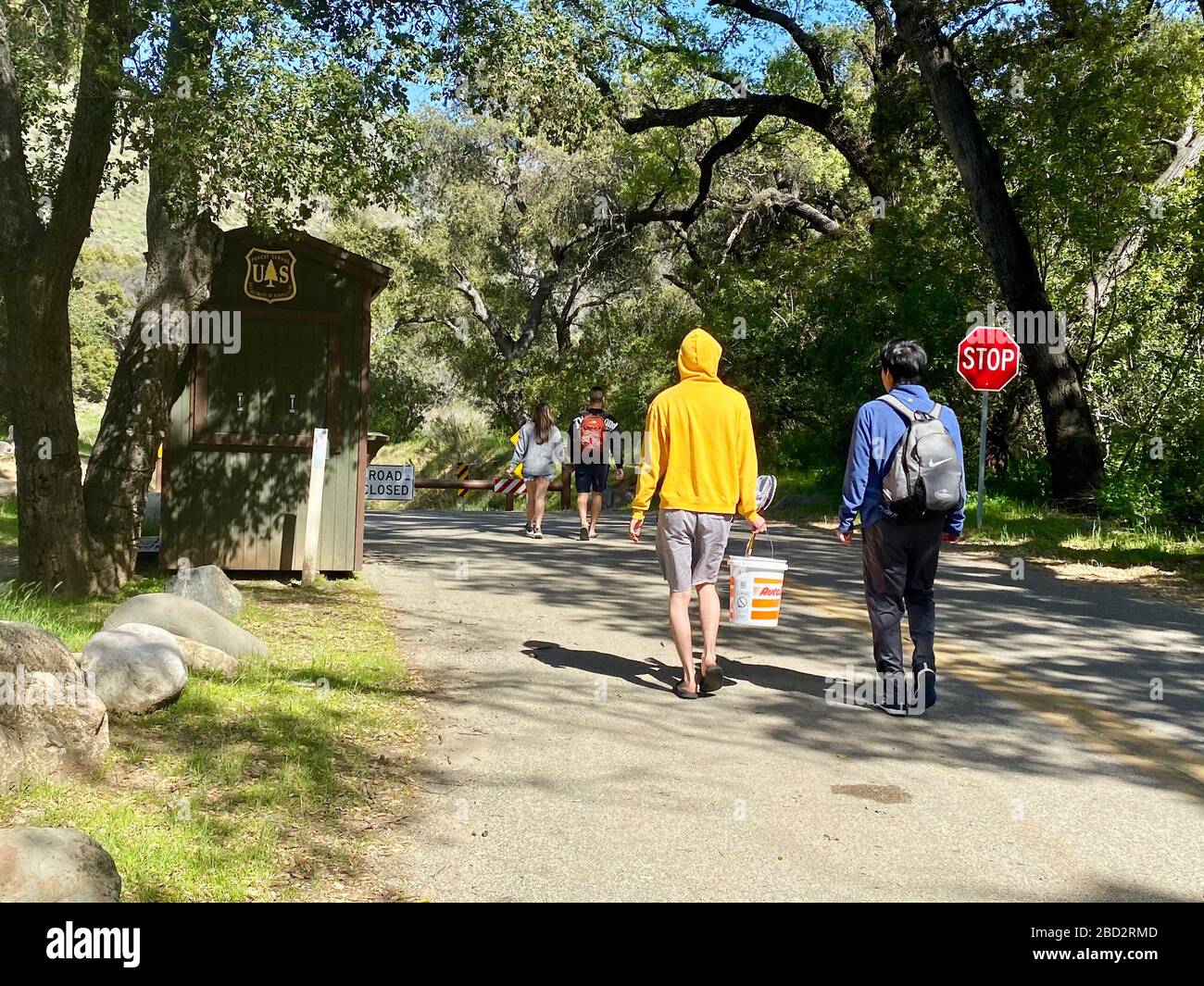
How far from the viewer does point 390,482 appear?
21594mm

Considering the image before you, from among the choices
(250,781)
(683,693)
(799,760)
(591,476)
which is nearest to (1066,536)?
(591,476)

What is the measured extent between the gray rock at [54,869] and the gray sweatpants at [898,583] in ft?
15.2

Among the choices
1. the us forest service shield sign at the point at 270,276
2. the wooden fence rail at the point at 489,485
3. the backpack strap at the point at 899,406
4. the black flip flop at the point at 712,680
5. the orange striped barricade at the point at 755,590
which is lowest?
the black flip flop at the point at 712,680

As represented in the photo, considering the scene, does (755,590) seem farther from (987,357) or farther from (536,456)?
(987,357)

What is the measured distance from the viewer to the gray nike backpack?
747cm

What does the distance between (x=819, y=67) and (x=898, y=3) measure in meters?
5.35

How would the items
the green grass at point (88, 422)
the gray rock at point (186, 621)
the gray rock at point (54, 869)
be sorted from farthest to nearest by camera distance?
the green grass at point (88, 422) < the gray rock at point (186, 621) < the gray rock at point (54, 869)

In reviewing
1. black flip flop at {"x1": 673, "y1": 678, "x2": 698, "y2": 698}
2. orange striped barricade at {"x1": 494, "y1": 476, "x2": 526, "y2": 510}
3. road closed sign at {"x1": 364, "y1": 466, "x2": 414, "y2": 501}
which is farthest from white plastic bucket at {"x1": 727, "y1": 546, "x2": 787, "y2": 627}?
orange striped barricade at {"x1": 494, "y1": 476, "x2": 526, "y2": 510}

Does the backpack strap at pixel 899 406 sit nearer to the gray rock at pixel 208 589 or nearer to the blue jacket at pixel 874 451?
the blue jacket at pixel 874 451

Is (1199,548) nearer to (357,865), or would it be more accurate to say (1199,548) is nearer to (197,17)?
(197,17)

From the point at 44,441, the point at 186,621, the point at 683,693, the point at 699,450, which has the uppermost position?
the point at 699,450

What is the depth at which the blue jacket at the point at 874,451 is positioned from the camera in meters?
7.73

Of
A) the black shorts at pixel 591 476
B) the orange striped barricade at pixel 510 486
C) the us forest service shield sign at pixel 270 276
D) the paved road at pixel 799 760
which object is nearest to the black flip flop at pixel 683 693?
the paved road at pixel 799 760

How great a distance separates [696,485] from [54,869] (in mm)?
4644
